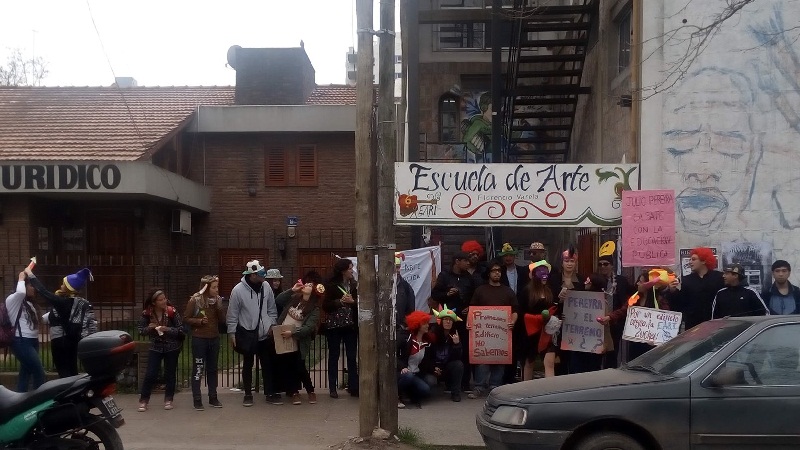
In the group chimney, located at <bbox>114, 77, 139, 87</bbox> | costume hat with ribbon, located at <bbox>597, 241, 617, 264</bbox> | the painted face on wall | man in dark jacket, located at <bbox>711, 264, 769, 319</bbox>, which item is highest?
chimney, located at <bbox>114, 77, 139, 87</bbox>

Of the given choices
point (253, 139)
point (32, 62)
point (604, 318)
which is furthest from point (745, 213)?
point (32, 62)

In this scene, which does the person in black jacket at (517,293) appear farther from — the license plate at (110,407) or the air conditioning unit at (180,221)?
the air conditioning unit at (180,221)

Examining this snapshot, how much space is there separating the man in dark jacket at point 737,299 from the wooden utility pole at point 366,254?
3.91 meters

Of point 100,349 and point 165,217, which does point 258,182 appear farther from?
point 100,349

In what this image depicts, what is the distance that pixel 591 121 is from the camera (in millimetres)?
13680

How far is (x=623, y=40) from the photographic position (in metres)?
12.2

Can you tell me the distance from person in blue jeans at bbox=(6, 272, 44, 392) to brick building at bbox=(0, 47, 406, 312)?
7.38 meters

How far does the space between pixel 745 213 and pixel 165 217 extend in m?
14.5

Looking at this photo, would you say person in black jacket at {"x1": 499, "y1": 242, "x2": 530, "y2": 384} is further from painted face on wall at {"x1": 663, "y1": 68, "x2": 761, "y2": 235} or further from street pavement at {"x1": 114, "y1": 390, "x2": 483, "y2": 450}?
painted face on wall at {"x1": 663, "y1": 68, "x2": 761, "y2": 235}

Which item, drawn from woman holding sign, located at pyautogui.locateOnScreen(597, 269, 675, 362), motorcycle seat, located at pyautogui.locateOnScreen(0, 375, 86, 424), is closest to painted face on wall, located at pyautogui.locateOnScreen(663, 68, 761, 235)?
woman holding sign, located at pyautogui.locateOnScreen(597, 269, 675, 362)

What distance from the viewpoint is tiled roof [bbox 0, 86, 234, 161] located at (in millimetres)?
17828

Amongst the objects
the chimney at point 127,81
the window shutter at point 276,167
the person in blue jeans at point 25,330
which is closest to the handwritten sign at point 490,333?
the person in blue jeans at point 25,330

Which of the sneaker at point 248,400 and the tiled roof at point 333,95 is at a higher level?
the tiled roof at point 333,95

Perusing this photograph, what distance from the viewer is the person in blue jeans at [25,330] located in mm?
9203
